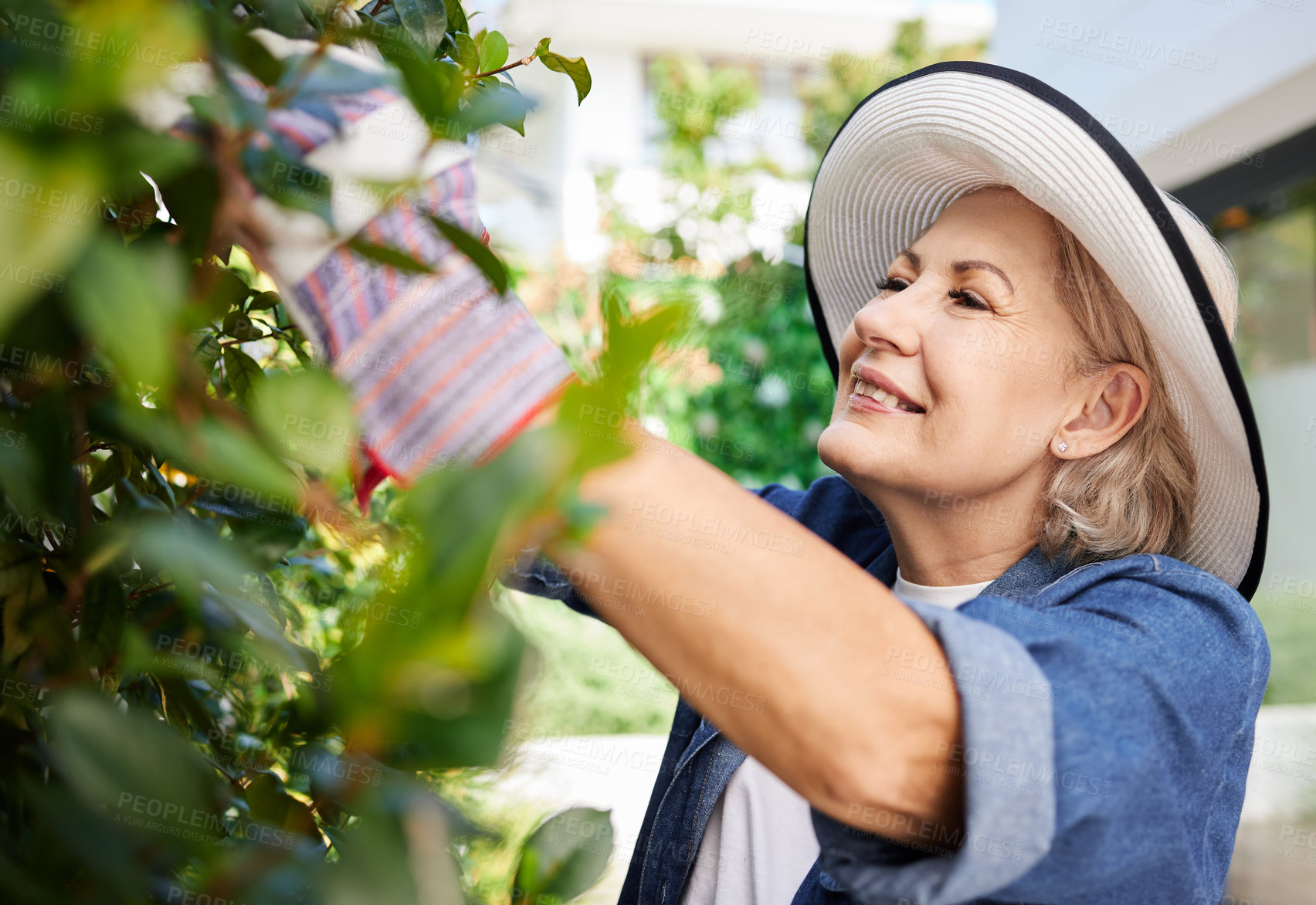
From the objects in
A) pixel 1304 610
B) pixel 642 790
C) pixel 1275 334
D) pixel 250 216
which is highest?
pixel 250 216

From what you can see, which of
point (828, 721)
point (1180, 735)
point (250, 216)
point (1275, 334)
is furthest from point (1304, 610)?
point (250, 216)

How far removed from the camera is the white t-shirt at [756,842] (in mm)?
1292

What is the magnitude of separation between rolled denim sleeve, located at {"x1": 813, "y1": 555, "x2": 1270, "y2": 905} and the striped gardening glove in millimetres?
332

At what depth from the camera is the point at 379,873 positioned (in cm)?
31

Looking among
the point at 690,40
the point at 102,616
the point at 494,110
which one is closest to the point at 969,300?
the point at 494,110

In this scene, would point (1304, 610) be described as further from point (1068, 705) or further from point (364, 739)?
point (364, 739)

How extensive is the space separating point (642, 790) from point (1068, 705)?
3685 millimetres

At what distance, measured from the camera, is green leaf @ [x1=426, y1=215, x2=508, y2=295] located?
1.40ft

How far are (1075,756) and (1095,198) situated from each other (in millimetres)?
681

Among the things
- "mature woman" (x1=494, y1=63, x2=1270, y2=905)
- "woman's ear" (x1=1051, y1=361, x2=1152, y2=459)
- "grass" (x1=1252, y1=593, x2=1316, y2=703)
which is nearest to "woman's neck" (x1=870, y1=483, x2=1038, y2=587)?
"mature woman" (x1=494, y1=63, x2=1270, y2=905)

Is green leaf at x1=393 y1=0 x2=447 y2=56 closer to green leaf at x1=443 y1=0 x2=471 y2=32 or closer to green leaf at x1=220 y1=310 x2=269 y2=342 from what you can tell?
green leaf at x1=443 y1=0 x2=471 y2=32

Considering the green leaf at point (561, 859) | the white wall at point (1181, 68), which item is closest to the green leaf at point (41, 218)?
the green leaf at point (561, 859)

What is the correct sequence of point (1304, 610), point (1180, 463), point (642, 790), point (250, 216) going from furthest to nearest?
point (642, 790) < point (1304, 610) < point (1180, 463) < point (250, 216)

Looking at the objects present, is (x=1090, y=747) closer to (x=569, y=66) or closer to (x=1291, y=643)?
(x=569, y=66)
